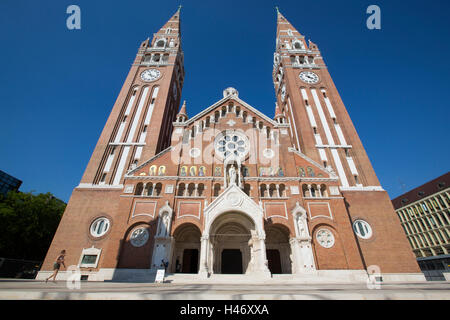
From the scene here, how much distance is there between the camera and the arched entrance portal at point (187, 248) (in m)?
19.8

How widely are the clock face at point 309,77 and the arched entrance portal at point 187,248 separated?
2670 centimetres

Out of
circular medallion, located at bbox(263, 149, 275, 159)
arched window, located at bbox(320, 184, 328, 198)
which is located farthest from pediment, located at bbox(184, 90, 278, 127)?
arched window, located at bbox(320, 184, 328, 198)

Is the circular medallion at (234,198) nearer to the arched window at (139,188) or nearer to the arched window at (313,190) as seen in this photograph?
the arched window at (313,190)

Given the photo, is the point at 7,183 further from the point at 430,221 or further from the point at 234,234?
the point at 430,221

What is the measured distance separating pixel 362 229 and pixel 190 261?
17123 millimetres

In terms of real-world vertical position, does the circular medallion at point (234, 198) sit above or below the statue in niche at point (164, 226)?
above

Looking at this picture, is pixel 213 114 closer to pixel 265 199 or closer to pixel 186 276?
pixel 265 199

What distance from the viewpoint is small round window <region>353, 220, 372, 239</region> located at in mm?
20125

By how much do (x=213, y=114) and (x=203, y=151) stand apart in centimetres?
531

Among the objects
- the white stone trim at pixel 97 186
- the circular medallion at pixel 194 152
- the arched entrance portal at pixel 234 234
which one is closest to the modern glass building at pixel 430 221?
the arched entrance portal at pixel 234 234

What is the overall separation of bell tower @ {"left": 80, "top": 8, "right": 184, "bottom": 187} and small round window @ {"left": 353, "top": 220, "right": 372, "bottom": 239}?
892 inches

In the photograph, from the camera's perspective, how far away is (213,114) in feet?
82.9

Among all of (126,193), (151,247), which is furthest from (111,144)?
(151,247)
